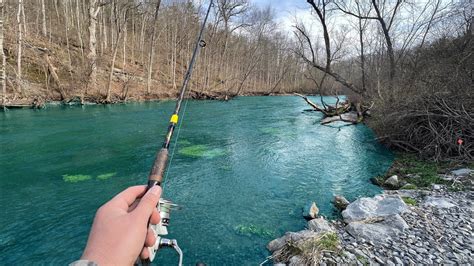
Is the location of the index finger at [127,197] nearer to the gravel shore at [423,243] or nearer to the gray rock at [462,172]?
the gravel shore at [423,243]

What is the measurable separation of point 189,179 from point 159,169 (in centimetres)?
466

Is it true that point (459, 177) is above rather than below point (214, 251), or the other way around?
above

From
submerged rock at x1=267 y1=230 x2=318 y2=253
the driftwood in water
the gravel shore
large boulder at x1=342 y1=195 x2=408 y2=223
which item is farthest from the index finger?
the driftwood in water

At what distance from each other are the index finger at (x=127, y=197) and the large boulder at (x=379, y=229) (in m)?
3.29

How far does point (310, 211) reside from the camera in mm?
4973

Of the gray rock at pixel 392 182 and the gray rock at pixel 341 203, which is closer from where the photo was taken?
the gray rock at pixel 341 203

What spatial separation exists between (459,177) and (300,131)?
24.8 feet

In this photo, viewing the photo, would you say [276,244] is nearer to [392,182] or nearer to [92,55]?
[392,182]

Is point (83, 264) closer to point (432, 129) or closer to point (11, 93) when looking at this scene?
point (432, 129)

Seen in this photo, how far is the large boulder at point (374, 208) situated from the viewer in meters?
4.43

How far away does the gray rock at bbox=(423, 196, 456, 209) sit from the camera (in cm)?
459

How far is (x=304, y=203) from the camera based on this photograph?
5570mm

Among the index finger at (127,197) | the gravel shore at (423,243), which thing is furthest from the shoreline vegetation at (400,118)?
the index finger at (127,197)

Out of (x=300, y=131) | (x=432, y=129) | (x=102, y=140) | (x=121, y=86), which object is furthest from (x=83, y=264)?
(x=121, y=86)
